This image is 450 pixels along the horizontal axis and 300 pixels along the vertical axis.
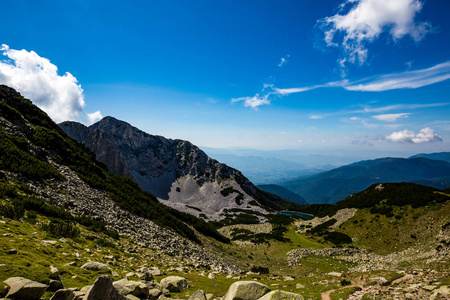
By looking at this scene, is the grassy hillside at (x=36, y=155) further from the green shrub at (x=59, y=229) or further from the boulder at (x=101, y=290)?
the boulder at (x=101, y=290)

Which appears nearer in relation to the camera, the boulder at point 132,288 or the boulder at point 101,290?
the boulder at point 101,290

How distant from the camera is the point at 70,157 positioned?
4197 cm

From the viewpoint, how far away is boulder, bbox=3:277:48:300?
22.3ft

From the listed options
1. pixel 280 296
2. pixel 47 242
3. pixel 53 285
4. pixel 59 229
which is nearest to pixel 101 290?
pixel 53 285

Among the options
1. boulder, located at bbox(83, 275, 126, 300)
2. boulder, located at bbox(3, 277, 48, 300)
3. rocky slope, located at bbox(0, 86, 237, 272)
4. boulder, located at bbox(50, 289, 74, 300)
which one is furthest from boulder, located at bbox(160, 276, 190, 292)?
rocky slope, located at bbox(0, 86, 237, 272)

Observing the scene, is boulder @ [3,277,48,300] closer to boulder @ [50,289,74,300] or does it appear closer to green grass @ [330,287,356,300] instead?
boulder @ [50,289,74,300]

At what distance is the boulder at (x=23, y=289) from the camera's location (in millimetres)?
6809

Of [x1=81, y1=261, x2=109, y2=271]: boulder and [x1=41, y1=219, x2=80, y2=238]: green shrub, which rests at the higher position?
[x1=41, y1=219, x2=80, y2=238]: green shrub

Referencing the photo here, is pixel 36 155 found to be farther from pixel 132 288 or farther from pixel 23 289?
pixel 23 289

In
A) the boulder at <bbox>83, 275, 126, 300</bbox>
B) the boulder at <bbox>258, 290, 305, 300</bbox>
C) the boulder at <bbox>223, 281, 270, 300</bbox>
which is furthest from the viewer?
the boulder at <bbox>223, 281, 270, 300</bbox>

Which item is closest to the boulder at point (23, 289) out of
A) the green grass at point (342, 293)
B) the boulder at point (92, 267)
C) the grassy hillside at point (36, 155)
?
the boulder at point (92, 267)

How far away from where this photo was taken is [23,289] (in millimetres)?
6953

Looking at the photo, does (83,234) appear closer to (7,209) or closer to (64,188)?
(7,209)

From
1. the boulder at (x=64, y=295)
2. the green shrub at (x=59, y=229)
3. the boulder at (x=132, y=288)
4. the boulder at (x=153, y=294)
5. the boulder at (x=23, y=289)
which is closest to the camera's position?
the boulder at (x=23, y=289)
